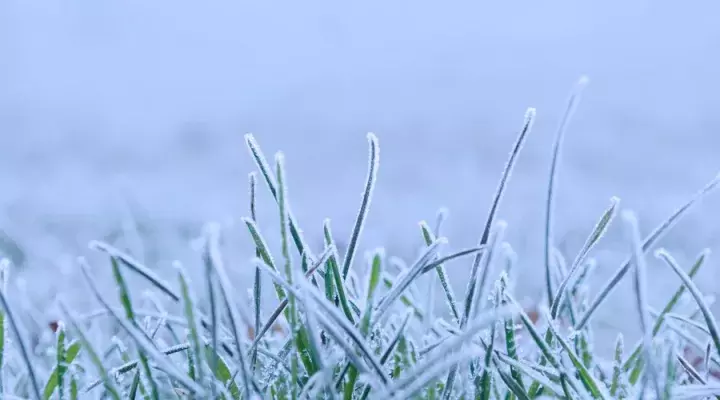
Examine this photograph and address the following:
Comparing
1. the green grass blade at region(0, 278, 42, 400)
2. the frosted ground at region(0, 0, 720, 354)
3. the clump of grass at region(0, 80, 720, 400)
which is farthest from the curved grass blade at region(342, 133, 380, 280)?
the frosted ground at region(0, 0, 720, 354)

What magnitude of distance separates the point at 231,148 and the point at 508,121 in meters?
1.16

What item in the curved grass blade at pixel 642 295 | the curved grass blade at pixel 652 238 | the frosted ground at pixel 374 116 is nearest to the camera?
the curved grass blade at pixel 642 295

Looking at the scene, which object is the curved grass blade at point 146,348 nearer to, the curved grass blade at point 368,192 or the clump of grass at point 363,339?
the clump of grass at point 363,339

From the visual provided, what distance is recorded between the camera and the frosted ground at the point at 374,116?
8.70ft

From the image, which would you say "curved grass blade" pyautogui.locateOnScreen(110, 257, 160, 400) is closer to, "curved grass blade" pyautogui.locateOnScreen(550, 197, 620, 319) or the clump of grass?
the clump of grass

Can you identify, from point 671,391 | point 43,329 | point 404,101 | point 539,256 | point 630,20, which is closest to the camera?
point 671,391

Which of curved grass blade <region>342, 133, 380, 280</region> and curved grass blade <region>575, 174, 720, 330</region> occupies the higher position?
curved grass blade <region>342, 133, 380, 280</region>

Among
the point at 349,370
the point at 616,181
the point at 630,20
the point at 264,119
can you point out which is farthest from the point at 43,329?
the point at 630,20

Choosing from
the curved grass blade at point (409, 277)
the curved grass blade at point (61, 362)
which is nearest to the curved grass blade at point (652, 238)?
the curved grass blade at point (409, 277)

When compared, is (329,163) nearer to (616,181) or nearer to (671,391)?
(616,181)

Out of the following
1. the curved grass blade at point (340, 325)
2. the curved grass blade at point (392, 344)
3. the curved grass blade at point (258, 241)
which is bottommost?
the curved grass blade at point (392, 344)

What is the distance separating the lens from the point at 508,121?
3.46 meters

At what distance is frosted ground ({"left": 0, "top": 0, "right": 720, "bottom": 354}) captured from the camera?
265cm

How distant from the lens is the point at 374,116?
3.57m
